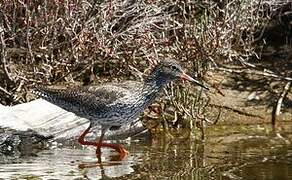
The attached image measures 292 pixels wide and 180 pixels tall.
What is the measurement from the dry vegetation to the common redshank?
909 mm

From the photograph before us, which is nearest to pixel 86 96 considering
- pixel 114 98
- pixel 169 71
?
pixel 114 98

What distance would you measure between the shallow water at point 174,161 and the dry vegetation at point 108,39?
0.72 m

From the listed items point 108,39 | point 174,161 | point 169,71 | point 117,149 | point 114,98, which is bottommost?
point 174,161

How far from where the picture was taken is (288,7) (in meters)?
11.9

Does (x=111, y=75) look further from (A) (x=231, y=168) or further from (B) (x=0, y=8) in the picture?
(A) (x=231, y=168)

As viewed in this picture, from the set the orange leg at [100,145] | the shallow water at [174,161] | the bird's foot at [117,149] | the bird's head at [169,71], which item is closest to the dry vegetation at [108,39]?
the shallow water at [174,161]

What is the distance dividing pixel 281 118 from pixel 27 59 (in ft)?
10.7

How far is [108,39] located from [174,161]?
2023 mm

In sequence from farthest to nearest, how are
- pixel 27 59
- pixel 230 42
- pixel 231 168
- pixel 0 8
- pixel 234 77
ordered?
pixel 234 77 < pixel 230 42 < pixel 27 59 < pixel 0 8 < pixel 231 168

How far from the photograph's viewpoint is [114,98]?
8406 mm

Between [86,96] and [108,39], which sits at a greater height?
[108,39]

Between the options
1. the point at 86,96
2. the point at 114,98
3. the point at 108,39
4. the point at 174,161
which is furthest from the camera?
the point at 108,39

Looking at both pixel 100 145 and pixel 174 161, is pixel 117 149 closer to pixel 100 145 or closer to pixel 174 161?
pixel 100 145

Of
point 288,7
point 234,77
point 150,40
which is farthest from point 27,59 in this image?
point 288,7
